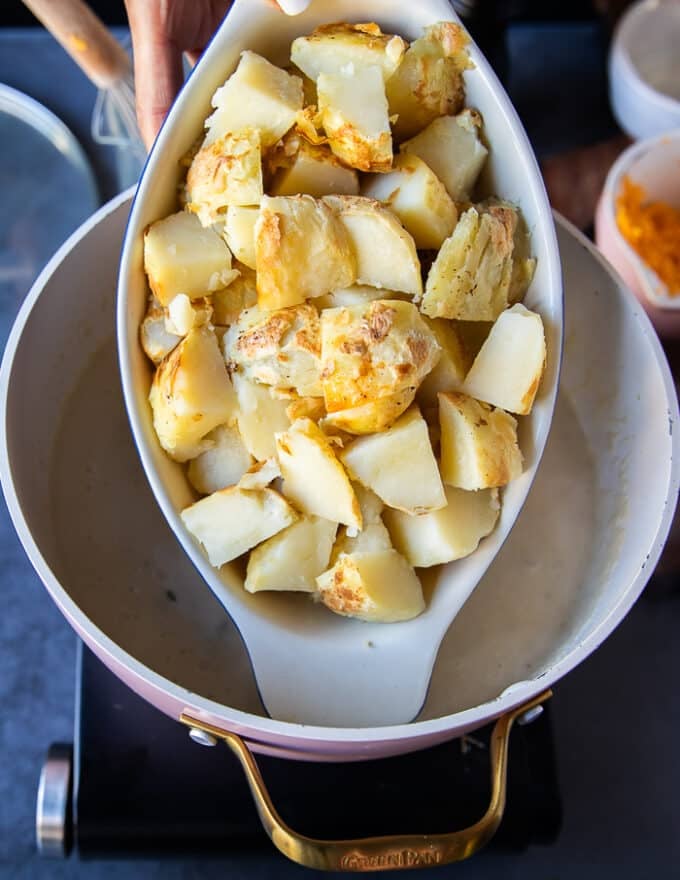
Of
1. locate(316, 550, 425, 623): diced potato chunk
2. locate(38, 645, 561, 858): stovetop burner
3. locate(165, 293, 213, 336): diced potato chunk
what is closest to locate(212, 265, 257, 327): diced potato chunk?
locate(165, 293, 213, 336): diced potato chunk

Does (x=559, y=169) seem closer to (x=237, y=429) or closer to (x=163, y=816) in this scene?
(x=237, y=429)

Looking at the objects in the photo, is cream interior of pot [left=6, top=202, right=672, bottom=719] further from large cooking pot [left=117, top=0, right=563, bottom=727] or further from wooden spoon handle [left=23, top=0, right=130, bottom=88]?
wooden spoon handle [left=23, top=0, right=130, bottom=88]

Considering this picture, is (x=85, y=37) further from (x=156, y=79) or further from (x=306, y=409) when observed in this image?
(x=306, y=409)

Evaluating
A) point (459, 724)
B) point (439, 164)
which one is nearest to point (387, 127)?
point (439, 164)

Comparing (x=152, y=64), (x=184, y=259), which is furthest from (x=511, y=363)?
(x=152, y=64)

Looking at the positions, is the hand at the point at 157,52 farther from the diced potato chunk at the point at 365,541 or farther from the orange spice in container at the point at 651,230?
the orange spice in container at the point at 651,230
